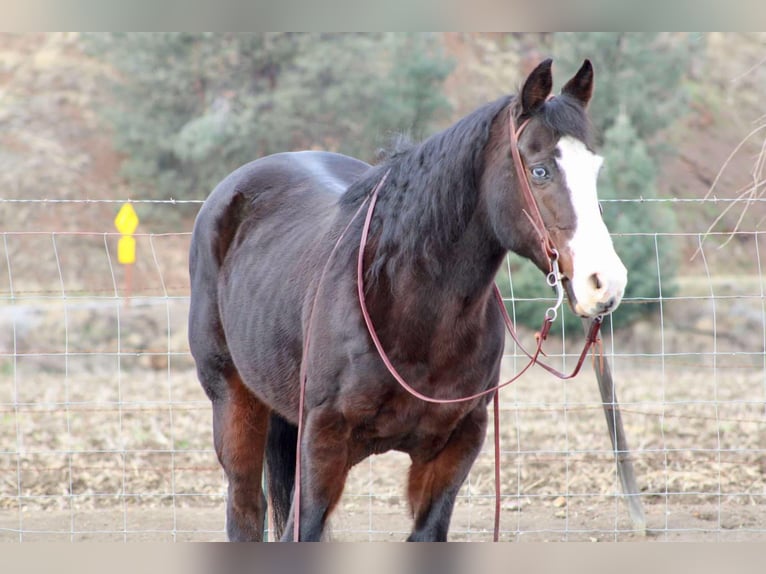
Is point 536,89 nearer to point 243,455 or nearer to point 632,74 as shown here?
point 243,455

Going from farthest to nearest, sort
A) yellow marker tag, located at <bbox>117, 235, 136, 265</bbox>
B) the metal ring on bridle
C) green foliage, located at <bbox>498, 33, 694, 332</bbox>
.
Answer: yellow marker tag, located at <bbox>117, 235, 136, 265</bbox>
green foliage, located at <bbox>498, 33, 694, 332</bbox>
the metal ring on bridle

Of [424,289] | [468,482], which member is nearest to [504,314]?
[424,289]

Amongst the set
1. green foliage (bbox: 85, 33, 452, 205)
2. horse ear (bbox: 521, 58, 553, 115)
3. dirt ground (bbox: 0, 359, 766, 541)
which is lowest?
dirt ground (bbox: 0, 359, 766, 541)

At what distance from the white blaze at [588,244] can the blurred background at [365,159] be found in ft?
3.02

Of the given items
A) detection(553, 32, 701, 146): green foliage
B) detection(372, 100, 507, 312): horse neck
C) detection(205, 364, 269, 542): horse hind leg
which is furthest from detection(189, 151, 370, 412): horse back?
detection(553, 32, 701, 146): green foliage

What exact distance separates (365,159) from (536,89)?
1288cm

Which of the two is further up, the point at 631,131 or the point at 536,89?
the point at 631,131

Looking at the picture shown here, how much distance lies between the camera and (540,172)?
2602mm

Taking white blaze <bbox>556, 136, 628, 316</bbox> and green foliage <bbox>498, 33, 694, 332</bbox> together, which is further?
green foliage <bbox>498, 33, 694, 332</bbox>

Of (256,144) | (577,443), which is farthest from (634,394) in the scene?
(256,144)

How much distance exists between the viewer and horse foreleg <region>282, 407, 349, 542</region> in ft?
10.1

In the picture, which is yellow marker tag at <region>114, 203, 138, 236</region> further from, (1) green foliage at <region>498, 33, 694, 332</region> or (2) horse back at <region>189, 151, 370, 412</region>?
(2) horse back at <region>189, 151, 370, 412</region>

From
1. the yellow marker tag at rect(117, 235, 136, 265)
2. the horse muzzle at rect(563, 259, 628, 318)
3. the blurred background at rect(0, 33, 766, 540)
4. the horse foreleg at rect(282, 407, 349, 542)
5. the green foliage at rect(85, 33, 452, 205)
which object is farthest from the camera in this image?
the green foliage at rect(85, 33, 452, 205)

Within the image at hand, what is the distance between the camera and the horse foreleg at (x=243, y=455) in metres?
4.16
